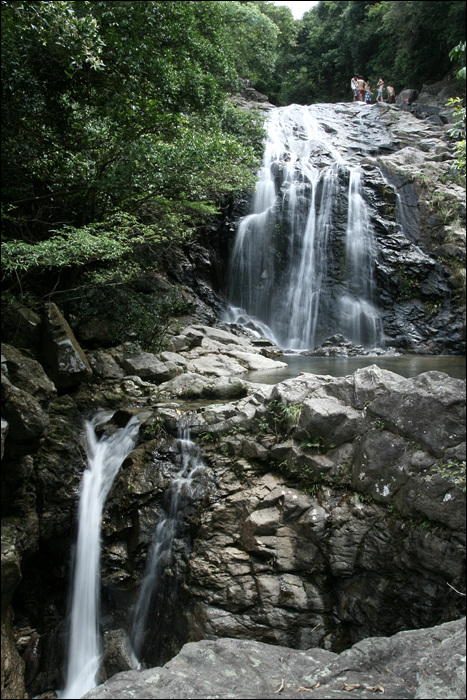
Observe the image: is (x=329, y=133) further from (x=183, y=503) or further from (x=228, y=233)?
(x=183, y=503)

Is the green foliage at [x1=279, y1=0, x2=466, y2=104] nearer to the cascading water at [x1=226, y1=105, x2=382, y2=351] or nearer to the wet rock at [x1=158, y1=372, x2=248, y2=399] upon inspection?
the cascading water at [x1=226, y1=105, x2=382, y2=351]

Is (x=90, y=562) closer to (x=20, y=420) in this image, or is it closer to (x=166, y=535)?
(x=166, y=535)

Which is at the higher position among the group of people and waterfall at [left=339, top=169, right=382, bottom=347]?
the group of people

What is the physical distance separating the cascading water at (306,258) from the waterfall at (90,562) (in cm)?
969

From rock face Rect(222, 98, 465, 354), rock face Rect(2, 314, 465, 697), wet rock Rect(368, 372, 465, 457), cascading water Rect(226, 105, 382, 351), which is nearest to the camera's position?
wet rock Rect(368, 372, 465, 457)

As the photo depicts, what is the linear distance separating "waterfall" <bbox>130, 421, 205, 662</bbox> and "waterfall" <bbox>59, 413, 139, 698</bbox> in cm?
53

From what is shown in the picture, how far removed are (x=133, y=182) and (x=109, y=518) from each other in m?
5.66

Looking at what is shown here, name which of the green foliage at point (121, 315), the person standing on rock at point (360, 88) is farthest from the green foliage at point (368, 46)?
the green foliage at point (121, 315)

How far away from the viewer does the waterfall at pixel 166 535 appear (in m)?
4.69

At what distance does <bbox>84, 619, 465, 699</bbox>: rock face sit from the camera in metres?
2.61

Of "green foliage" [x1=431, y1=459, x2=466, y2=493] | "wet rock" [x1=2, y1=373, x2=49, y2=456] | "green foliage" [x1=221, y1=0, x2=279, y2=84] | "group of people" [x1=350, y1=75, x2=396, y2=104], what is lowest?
"green foliage" [x1=431, y1=459, x2=466, y2=493]

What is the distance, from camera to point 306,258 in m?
16.2

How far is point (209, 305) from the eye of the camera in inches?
630

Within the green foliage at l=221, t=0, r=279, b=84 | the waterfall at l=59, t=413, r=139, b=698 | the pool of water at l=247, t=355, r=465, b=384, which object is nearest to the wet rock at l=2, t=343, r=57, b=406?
the waterfall at l=59, t=413, r=139, b=698
